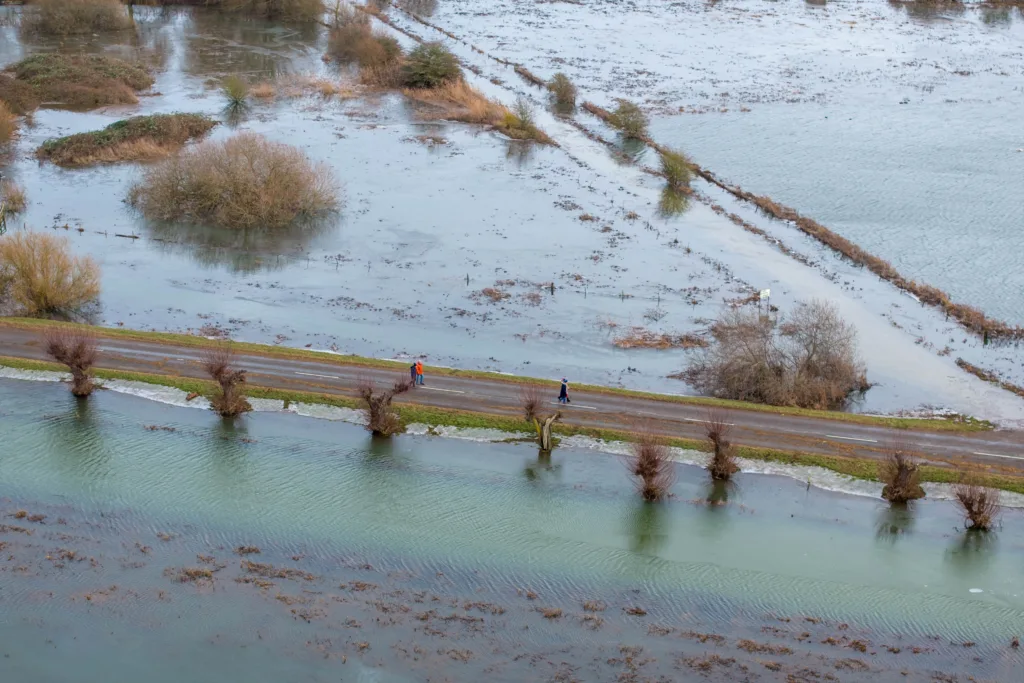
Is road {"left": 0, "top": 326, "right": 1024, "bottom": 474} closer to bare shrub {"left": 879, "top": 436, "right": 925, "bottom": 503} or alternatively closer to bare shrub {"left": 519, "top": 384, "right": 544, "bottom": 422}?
bare shrub {"left": 519, "top": 384, "right": 544, "bottom": 422}

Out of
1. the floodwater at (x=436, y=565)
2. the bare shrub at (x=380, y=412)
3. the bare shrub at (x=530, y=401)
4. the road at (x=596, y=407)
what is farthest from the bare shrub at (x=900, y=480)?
the bare shrub at (x=380, y=412)

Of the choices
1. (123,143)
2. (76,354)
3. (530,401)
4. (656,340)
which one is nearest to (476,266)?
(656,340)

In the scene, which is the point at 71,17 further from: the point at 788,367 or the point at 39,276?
the point at 788,367

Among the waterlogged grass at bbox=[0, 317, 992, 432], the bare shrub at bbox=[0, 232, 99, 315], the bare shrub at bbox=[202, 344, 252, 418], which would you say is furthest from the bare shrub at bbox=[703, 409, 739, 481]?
the bare shrub at bbox=[0, 232, 99, 315]

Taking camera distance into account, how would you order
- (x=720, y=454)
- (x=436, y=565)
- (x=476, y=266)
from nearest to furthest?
1. (x=436, y=565)
2. (x=720, y=454)
3. (x=476, y=266)

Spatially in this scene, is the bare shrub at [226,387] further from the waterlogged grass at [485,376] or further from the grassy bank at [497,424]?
the waterlogged grass at [485,376]

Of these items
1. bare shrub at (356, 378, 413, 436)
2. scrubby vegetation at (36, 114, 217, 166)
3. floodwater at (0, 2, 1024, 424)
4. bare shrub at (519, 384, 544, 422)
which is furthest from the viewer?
scrubby vegetation at (36, 114, 217, 166)

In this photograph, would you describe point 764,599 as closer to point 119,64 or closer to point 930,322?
point 930,322
